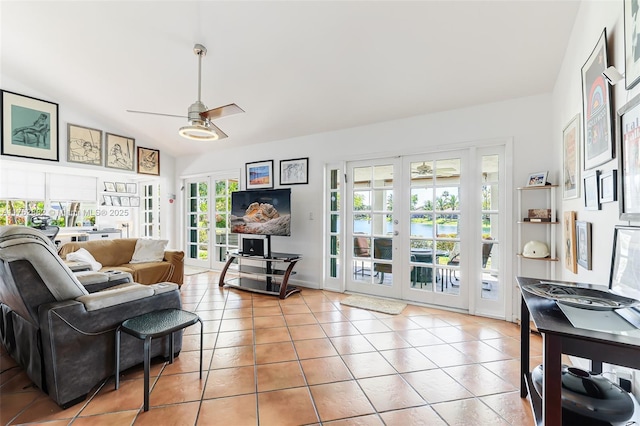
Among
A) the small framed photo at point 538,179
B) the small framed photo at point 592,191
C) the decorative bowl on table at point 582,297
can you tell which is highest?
the small framed photo at point 538,179

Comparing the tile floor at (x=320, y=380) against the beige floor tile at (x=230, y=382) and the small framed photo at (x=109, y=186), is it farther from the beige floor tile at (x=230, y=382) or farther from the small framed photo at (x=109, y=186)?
the small framed photo at (x=109, y=186)

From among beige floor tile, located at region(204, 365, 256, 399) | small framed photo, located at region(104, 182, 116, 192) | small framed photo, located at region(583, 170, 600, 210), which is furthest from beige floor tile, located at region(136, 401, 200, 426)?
small framed photo, located at region(104, 182, 116, 192)

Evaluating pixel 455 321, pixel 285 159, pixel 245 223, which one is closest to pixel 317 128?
pixel 285 159

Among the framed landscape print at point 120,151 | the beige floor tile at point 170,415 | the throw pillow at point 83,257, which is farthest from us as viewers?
the framed landscape print at point 120,151

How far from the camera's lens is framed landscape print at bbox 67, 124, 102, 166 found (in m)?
4.63

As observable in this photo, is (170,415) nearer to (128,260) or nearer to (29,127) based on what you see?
(128,260)

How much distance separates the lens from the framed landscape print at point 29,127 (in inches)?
156

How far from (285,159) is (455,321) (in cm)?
333

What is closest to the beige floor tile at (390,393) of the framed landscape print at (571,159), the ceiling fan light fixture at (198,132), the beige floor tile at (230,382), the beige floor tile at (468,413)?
the beige floor tile at (468,413)

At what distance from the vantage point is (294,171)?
455 centimetres

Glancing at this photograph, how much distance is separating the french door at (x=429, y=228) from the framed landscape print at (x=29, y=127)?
4.68m

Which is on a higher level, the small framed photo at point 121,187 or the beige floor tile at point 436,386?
the small framed photo at point 121,187

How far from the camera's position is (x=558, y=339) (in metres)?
0.99

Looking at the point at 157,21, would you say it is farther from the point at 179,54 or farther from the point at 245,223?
the point at 245,223
